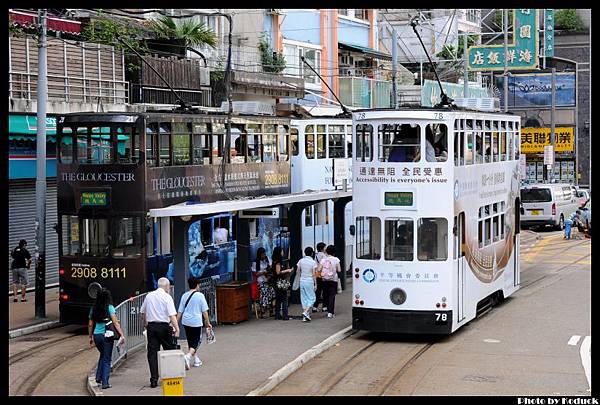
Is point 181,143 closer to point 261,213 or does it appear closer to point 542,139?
point 261,213

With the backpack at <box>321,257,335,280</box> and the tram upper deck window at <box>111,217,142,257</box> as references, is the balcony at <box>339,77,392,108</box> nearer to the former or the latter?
the backpack at <box>321,257,335,280</box>

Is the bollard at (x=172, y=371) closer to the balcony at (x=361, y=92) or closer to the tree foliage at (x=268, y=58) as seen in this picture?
the tree foliage at (x=268, y=58)

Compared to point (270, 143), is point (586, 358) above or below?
below

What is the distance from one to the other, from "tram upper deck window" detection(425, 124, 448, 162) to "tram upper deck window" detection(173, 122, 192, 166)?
5.13 metres

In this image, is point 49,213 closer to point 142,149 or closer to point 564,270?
point 142,149

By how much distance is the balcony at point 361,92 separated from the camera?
42.9 m

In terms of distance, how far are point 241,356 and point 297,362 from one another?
121 centimetres

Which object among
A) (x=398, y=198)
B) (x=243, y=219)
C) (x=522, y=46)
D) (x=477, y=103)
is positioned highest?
(x=522, y=46)

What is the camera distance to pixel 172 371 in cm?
1412

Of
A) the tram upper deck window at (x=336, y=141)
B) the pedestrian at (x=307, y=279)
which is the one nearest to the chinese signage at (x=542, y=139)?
the tram upper deck window at (x=336, y=141)

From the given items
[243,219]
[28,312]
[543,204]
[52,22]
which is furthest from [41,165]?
[543,204]

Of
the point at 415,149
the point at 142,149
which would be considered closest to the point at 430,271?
the point at 415,149

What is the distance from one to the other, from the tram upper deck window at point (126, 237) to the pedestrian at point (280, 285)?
9.78ft

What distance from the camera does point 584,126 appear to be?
71188 millimetres
